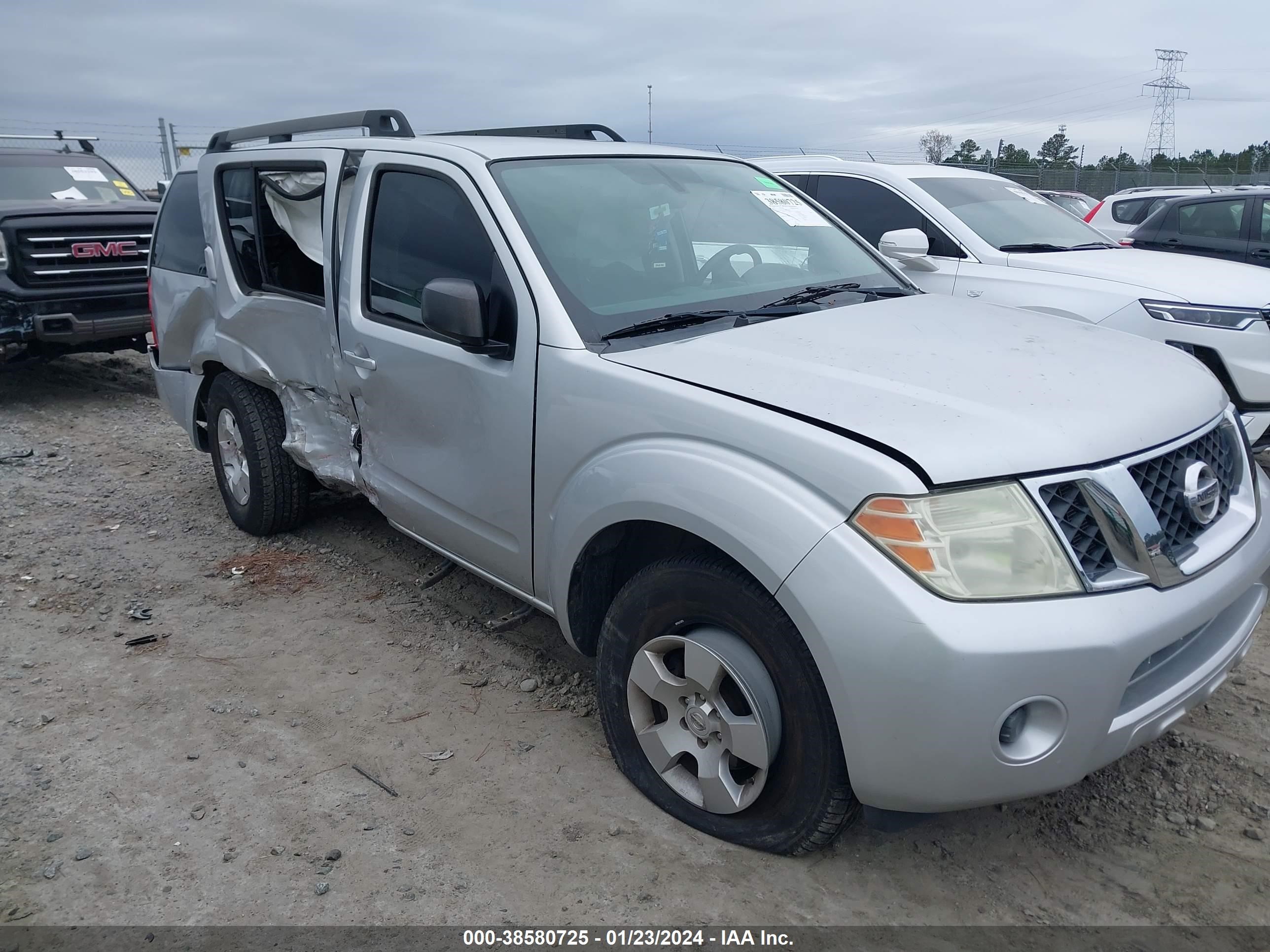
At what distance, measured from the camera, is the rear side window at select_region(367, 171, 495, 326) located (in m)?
3.18

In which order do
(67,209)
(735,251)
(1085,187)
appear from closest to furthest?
(735,251) → (67,209) → (1085,187)

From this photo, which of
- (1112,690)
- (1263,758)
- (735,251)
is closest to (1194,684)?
(1112,690)

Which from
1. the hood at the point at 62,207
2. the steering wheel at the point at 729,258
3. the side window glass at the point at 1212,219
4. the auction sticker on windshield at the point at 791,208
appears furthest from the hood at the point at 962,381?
the hood at the point at 62,207

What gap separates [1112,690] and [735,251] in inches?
79.1

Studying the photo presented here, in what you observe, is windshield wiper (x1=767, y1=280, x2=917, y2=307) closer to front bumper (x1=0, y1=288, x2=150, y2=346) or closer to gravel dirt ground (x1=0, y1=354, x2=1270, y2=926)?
gravel dirt ground (x1=0, y1=354, x2=1270, y2=926)

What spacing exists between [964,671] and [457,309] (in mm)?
1729

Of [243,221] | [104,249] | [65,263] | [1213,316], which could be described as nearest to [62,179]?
[104,249]

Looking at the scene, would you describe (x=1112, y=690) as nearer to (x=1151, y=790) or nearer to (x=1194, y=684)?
(x=1194, y=684)

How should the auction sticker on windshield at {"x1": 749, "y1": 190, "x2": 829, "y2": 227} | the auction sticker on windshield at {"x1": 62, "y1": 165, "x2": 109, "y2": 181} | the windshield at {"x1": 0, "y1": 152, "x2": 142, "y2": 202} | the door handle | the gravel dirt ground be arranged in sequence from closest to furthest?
the gravel dirt ground → the door handle → the auction sticker on windshield at {"x1": 749, "y1": 190, "x2": 829, "y2": 227} → the windshield at {"x1": 0, "y1": 152, "x2": 142, "y2": 202} → the auction sticker on windshield at {"x1": 62, "y1": 165, "x2": 109, "y2": 181}

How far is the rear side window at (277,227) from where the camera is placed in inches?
160

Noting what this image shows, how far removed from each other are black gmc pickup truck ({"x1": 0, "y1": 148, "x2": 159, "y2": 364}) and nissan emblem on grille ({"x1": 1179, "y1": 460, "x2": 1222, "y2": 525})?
8043mm

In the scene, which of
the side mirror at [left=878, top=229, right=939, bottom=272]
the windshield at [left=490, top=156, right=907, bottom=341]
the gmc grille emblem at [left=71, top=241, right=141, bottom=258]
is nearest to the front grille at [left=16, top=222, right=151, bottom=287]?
the gmc grille emblem at [left=71, top=241, right=141, bottom=258]

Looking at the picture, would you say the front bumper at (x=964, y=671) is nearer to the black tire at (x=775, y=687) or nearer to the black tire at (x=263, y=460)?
the black tire at (x=775, y=687)

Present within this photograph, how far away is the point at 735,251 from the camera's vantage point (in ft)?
11.3
